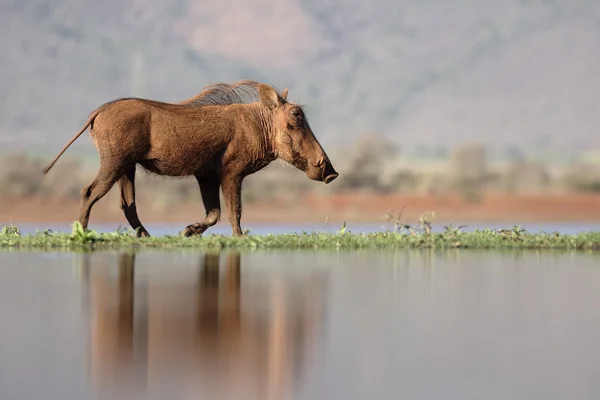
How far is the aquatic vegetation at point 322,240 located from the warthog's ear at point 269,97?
1.90 metres

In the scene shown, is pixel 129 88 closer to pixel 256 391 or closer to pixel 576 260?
pixel 576 260

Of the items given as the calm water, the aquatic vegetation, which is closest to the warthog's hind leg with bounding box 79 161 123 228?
the aquatic vegetation

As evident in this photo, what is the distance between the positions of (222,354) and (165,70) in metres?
76.8

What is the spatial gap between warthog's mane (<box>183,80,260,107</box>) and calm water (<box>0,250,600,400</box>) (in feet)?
13.5

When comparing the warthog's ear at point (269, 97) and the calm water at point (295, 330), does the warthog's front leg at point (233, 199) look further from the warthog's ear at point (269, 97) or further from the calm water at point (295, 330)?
the calm water at point (295, 330)

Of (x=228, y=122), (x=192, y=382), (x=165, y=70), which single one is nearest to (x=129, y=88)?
(x=165, y=70)

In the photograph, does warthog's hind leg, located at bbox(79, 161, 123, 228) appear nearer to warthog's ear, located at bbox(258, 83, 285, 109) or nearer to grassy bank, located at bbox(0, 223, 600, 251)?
grassy bank, located at bbox(0, 223, 600, 251)

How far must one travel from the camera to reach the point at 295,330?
881 centimetres

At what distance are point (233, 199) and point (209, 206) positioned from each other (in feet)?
1.98

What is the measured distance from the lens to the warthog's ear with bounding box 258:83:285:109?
17.2 m

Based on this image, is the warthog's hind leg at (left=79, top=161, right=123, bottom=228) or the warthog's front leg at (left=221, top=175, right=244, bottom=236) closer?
the warthog's hind leg at (left=79, top=161, right=123, bottom=228)

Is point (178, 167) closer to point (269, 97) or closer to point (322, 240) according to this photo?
point (269, 97)

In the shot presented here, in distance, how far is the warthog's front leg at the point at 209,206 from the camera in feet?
56.0

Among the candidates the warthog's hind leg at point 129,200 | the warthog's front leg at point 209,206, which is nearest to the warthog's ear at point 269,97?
the warthog's front leg at point 209,206
